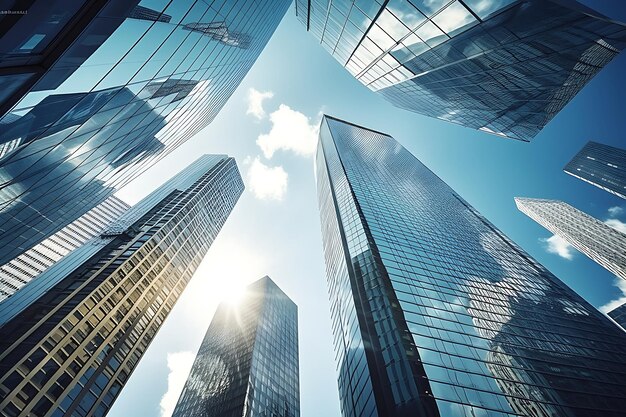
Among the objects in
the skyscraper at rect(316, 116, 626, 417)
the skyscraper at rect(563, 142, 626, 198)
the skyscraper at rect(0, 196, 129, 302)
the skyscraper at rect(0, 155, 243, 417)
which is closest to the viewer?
the skyscraper at rect(316, 116, 626, 417)

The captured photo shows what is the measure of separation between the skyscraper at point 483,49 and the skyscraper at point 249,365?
69.2 metres

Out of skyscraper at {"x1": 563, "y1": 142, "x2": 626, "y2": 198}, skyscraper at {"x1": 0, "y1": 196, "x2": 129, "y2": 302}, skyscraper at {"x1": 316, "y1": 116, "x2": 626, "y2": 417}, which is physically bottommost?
skyscraper at {"x1": 316, "y1": 116, "x2": 626, "y2": 417}

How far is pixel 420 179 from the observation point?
84.8 meters

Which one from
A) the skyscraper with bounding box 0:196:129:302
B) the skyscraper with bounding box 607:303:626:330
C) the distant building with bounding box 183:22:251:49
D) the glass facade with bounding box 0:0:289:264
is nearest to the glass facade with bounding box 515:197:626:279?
the skyscraper with bounding box 607:303:626:330

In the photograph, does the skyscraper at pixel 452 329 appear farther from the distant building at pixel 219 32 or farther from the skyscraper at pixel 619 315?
the skyscraper at pixel 619 315

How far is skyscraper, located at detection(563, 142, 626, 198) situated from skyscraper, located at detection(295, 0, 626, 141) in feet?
390

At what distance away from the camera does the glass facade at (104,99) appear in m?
8.28

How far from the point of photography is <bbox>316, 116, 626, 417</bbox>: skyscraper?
20.9 m

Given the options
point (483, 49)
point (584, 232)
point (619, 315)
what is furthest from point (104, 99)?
point (619, 315)

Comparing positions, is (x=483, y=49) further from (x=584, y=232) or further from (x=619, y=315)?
(x=619, y=315)

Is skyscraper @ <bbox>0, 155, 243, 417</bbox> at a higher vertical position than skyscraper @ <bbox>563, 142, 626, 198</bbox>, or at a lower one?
lower

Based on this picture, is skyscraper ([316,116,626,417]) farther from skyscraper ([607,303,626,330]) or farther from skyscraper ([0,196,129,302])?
skyscraper ([607,303,626,330])

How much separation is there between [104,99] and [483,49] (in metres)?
19.0

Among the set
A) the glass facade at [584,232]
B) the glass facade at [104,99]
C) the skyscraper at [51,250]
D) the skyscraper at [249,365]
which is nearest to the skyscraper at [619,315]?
the glass facade at [584,232]
